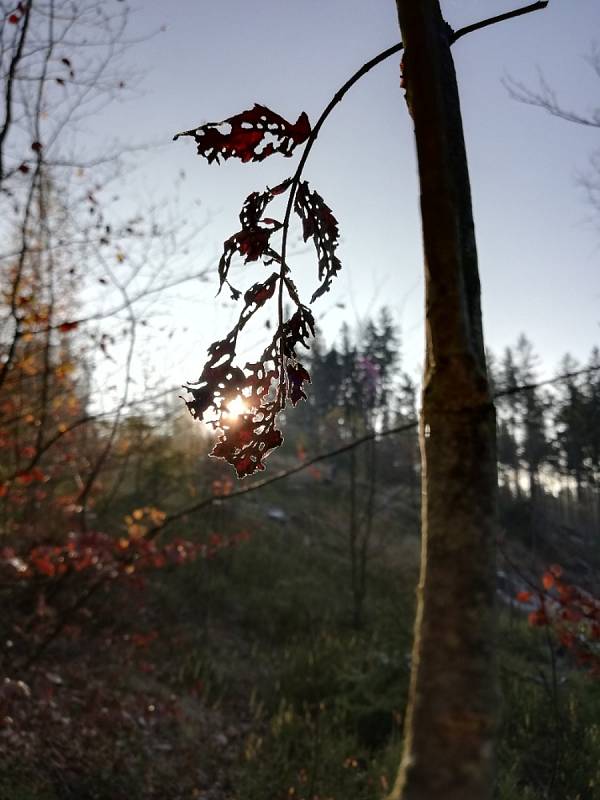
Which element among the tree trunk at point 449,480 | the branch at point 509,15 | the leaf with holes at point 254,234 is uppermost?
the branch at point 509,15

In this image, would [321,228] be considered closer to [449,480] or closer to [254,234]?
[254,234]

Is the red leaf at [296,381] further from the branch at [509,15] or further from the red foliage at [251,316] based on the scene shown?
the branch at [509,15]

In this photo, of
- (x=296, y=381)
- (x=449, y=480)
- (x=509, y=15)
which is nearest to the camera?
(x=449, y=480)

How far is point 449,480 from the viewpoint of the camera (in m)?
0.51

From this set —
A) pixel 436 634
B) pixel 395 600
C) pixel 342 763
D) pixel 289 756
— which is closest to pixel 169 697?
pixel 289 756

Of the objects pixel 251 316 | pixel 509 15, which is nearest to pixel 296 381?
pixel 251 316

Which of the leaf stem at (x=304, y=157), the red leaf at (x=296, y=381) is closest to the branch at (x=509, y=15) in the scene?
the leaf stem at (x=304, y=157)

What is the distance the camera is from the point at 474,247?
2.08 feet

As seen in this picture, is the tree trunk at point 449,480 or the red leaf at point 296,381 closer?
the tree trunk at point 449,480

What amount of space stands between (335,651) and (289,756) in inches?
110

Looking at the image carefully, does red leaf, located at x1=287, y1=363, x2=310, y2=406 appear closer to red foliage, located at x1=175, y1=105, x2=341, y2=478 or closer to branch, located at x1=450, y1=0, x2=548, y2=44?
red foliage, located at x1=175, y1=105, x2=341, y2=478

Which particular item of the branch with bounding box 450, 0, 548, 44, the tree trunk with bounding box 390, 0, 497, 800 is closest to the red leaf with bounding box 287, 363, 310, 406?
the tree trunk with bounding box 390, 0, 497, 800

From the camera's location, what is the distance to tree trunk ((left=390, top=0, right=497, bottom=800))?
15.9 inches

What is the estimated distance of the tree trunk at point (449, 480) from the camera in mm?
405
